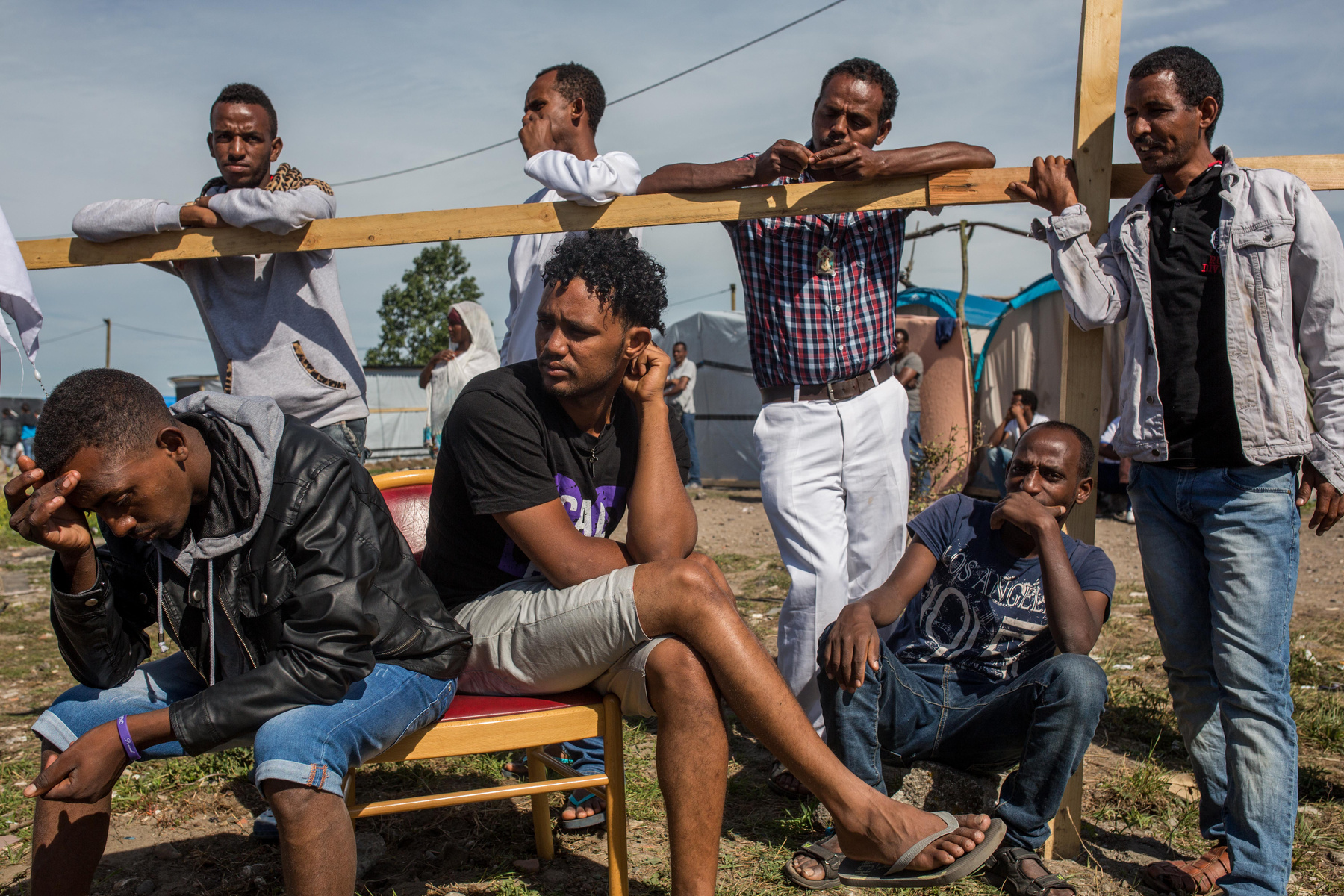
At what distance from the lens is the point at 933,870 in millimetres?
2119

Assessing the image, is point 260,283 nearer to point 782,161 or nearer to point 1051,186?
point 782,161

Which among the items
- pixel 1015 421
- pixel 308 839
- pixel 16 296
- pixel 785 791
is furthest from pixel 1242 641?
→ pixel 1015 421

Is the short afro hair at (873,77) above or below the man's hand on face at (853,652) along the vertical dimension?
above

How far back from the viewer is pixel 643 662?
7.30 ft

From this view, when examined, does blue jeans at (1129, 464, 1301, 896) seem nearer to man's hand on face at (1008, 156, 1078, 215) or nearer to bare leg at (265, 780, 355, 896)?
man's hand on face at (1008, 156, 1078, 215)

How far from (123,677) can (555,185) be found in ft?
6.16

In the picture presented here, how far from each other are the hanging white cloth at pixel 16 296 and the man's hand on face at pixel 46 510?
111 cm

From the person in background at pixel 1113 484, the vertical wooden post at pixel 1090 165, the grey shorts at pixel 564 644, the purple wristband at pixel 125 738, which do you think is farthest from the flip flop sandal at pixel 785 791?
the person in background at pixel 1113 484

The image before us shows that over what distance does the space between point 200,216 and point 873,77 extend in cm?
239

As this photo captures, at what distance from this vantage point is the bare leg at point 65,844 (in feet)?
6.62

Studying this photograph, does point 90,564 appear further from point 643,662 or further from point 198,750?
point 643,662

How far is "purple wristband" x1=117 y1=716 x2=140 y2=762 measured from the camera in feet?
6.42

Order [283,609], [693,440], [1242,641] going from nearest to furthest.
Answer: [283,609], [1242,641], [693,440]

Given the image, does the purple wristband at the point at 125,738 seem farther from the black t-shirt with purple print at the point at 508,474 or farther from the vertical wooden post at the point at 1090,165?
the vertical wooden post at the point at 1090,165
